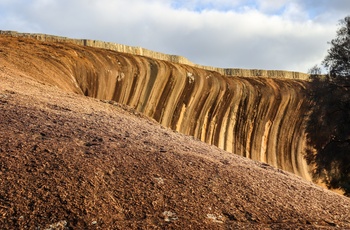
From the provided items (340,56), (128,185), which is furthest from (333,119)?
(128,185)

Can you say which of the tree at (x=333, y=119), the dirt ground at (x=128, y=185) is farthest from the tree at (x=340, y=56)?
the dirt ground at (x=128, y=185)

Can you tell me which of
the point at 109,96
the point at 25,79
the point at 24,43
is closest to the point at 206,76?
the point at 109,96

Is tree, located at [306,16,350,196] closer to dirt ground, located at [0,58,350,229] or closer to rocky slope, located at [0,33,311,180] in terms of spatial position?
rocky slope, located at [0,33,311,180]

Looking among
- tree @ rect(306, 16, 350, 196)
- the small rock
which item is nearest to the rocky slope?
tree @ rect(306, 16, 350, 196)

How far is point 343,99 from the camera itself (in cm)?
1855

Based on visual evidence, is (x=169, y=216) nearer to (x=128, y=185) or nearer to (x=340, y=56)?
(x=128, y=185)

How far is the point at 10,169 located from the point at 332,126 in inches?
544

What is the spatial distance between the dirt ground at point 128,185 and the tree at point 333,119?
986 centimetres

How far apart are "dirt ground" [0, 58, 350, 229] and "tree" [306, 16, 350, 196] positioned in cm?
986

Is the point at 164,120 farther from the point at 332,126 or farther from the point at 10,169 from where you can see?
the point at 10,169

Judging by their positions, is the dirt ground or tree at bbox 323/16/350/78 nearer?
the dirt ground

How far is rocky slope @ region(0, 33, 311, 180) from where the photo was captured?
17.9 metres

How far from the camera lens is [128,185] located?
275 inches

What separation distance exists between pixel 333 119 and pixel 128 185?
13.2 meters
